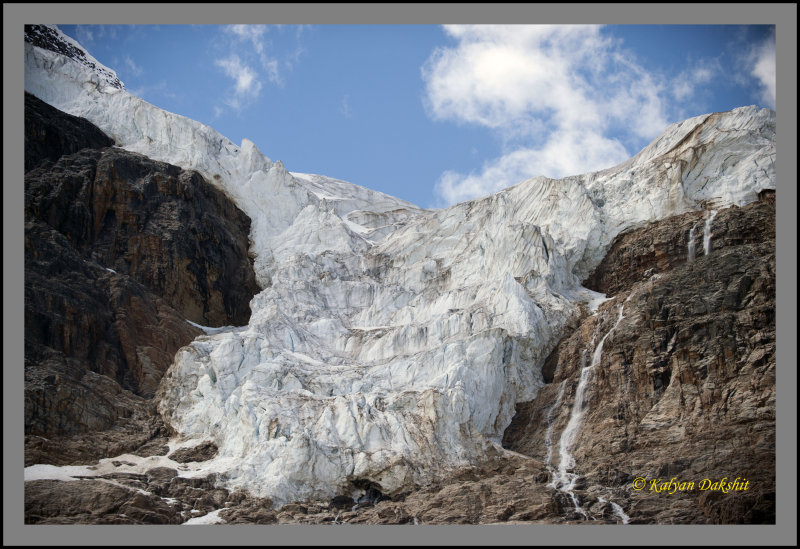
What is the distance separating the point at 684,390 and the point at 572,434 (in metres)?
6.73

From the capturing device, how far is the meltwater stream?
58.0m

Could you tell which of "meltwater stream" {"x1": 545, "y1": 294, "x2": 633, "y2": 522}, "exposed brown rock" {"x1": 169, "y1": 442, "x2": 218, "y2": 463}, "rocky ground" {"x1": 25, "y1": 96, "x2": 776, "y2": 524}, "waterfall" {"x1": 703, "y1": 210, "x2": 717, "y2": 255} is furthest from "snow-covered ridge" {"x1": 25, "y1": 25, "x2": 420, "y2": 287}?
"waterfall" {"x1": 703, "y1": 210, "x2": 717, "y2": 255}

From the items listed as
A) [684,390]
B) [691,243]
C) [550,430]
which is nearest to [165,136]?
[691,243]

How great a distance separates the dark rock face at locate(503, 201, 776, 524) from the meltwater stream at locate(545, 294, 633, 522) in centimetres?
39

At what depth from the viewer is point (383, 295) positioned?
84562mm

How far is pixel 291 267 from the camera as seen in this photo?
285ft

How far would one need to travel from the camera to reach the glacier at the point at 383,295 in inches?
2434

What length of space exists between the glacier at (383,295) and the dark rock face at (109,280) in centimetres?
291

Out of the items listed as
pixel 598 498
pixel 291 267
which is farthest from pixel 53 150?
pixel 598 498

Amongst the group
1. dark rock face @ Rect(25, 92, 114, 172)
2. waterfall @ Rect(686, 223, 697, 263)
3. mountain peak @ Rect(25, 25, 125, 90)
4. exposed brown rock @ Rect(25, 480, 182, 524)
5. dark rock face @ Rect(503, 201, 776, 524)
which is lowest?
exposed brown rock @ Rect(25, 480, 182, 524)

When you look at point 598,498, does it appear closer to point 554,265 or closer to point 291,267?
point 554,265

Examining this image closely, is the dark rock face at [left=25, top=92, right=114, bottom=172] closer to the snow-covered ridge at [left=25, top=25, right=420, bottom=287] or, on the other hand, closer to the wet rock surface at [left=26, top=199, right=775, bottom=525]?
the snow-covered ridge at [left=25, top=25, right=420, bottom=287]

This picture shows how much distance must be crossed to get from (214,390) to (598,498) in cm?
2492

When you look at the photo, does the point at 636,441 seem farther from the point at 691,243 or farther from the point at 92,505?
the point at 92,505
